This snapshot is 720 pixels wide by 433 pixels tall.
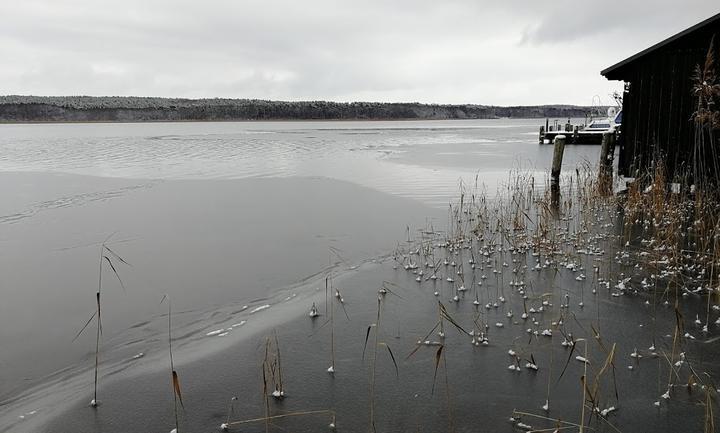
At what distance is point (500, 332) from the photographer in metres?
6.74

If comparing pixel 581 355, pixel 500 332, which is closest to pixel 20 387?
pixel 500 332

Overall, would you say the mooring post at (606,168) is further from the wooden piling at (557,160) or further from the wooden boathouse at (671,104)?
the wooden piling at (557,160)

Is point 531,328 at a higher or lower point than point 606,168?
lower

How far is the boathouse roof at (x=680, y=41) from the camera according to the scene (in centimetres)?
1415

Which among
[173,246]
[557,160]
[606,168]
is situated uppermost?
[557,160]

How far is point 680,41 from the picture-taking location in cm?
1538

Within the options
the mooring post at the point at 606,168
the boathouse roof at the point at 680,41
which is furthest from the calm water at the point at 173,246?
the boathouse roof at the point at 680,41

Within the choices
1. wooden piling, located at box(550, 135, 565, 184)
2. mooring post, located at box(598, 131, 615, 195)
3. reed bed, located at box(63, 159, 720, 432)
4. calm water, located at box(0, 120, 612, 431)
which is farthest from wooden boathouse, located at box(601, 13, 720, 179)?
calm water, located at box(0, 120, 612, 431)

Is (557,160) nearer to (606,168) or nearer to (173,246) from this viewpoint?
(606,168)

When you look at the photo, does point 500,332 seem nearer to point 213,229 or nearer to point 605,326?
point 605,326

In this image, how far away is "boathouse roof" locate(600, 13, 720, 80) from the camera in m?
14.1

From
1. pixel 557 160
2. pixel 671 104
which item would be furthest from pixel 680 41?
pixel 557 160

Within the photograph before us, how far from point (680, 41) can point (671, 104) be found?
1.77 m

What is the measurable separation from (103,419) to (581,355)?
4.96 meters
